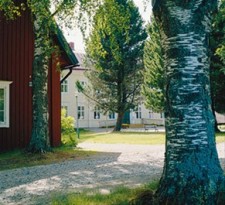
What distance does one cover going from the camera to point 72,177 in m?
9.20

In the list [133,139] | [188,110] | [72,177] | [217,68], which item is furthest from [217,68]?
[188,110]

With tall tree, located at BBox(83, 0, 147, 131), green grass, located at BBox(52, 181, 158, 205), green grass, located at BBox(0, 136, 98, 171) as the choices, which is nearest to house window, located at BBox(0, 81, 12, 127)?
green grass, located at BBox(0, 136, 98, 171)

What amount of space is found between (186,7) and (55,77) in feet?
44.4

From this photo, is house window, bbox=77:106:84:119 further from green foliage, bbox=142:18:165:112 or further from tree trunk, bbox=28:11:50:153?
tree trunk, bbox=28:11:50:153

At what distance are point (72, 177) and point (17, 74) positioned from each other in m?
8.82

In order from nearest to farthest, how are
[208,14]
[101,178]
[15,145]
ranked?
[208,14]
[101,178]
[15,145]

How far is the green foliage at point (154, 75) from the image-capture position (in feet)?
101

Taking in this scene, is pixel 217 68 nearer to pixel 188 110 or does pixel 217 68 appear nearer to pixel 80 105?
pixel 80 105

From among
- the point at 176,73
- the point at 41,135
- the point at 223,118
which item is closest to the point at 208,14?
the point at 176,73

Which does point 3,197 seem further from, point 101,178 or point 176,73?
point 176,73

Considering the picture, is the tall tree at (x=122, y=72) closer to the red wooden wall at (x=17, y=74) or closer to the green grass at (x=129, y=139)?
the green grass at (x=129, y=139)

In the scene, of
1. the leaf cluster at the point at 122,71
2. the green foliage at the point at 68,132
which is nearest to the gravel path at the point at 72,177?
the green foliage at the point at 68,132

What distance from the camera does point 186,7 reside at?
510 cm

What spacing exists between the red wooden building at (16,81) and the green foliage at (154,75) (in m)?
14.7
